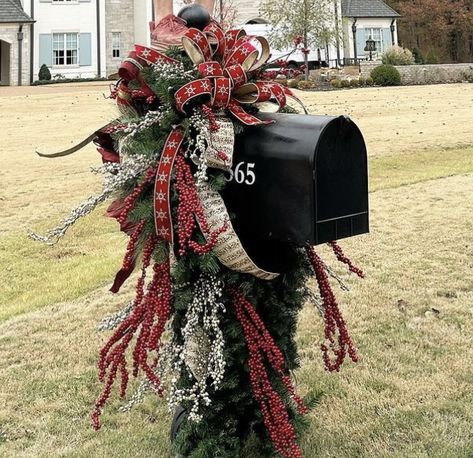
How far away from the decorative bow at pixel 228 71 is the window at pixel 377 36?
110 feet

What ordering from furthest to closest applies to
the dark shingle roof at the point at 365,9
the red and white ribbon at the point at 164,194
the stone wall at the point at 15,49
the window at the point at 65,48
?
the dark shingle roof at the point at 365,9 < the window at the point at 65,48 < the stone wall at the point at 15,49 < the red and white ribbon at the point at 164,194

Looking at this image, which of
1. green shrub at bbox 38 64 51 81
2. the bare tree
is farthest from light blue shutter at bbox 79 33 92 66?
the bare tree

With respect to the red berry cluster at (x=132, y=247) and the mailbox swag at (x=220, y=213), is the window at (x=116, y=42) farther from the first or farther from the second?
the red berry cluster at (x=132, y=247)

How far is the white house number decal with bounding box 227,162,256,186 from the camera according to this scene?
1894 millimetres

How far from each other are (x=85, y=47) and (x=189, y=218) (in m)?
29.8

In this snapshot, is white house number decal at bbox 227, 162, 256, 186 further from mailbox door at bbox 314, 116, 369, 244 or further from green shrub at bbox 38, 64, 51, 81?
green shrub at bbox 38, 64, 51, 81

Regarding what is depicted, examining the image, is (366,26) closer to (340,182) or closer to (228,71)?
(228,71)

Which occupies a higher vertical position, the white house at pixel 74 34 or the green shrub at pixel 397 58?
the white house at pixel 74 34

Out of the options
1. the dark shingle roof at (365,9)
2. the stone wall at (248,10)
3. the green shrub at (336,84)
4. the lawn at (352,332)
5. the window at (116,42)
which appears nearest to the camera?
the lawn at (352,332)

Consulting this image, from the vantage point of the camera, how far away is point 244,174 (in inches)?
75.5

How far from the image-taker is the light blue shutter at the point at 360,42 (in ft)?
107

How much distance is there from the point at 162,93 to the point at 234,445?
1.32m

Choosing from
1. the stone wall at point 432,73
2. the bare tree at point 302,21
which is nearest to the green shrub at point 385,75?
the stone wall at point 432,73

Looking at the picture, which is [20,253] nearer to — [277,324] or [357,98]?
[277,324]
